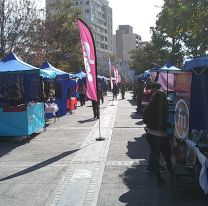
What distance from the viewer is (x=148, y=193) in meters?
7.74

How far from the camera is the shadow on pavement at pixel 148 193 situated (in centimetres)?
717

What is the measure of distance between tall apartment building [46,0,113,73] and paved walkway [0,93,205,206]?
118 meters

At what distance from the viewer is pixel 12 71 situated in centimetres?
1445

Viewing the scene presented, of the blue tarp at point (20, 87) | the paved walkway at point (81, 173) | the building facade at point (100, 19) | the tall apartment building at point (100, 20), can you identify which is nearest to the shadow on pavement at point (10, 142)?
the paved walkway at point (81, 173)

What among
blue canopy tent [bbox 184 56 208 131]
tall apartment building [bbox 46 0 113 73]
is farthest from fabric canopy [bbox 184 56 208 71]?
tall apartment building [bbox 46 0 113 73]

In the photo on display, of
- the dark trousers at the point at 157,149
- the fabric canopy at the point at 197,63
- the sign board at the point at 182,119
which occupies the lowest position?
the dark trousers at the point at 157,149

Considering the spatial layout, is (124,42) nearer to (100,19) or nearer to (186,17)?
(100,19)

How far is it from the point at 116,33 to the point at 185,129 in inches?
6612

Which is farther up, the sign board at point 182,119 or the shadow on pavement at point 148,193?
the sign board at point 182,119

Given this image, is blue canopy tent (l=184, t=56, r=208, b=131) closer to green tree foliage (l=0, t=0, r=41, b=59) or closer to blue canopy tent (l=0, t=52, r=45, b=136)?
blue canopy tent (l=0, t=52, r=45, b=136)

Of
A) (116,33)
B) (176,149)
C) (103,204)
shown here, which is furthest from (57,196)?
(116,33)

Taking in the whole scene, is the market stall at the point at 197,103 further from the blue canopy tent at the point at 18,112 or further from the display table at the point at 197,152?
the blue canopy tent at the point at 18,112

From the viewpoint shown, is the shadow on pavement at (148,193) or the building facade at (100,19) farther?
the building facade at (100,19)

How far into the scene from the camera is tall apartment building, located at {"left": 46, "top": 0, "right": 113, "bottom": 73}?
135750mm
